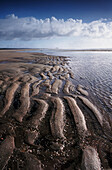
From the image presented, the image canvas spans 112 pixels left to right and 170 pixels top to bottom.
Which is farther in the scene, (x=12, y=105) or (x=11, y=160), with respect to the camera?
(x=12, y=105)

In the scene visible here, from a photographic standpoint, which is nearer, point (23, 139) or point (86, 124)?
point (23, 139)

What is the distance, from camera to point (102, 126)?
471cm

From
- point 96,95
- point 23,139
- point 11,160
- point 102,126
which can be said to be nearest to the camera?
point 11,160

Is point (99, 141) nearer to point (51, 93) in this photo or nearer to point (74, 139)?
point (74, 139)

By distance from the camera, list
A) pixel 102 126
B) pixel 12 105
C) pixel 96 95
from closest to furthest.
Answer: pixel 102 126 → pixel 12 105 → pixel 96 95

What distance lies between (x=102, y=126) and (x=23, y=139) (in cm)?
326

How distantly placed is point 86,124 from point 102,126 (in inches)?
26.6

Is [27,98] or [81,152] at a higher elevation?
[27,98]

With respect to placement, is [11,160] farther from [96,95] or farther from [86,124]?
[96,95]

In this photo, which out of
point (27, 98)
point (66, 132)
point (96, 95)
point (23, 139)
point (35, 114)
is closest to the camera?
point (23, 139)

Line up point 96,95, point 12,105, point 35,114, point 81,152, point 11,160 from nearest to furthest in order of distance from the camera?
1. point 11,160
2. point 81,152
3. point 35,114
4. point 12,105
5. point 96,95

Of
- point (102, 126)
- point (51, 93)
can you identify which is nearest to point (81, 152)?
point (102, 126)

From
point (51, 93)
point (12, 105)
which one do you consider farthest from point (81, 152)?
point (51, 93)

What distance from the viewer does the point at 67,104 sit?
21.0 ft
